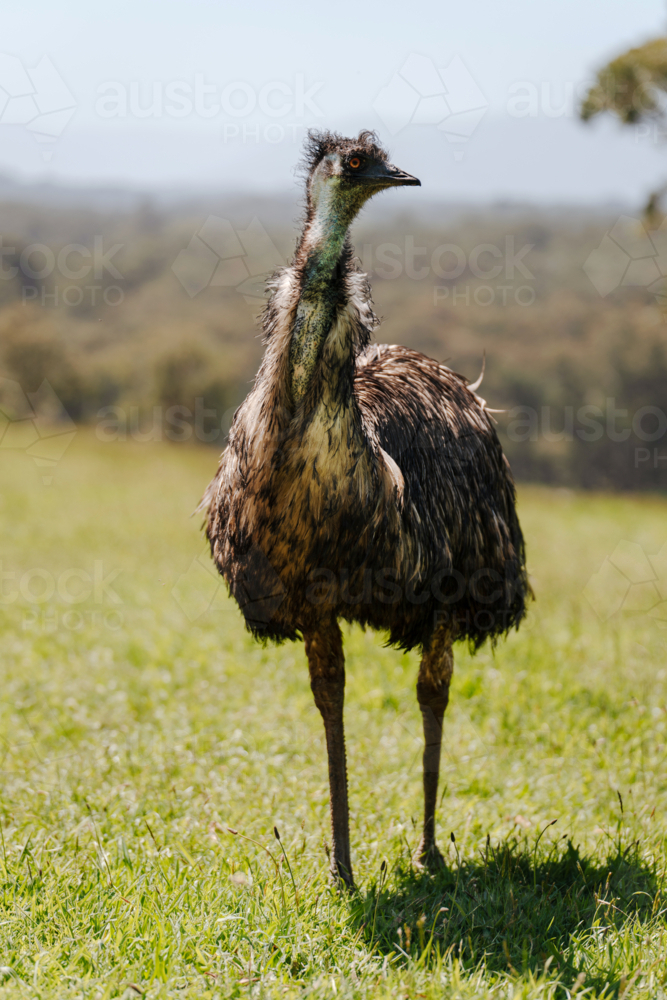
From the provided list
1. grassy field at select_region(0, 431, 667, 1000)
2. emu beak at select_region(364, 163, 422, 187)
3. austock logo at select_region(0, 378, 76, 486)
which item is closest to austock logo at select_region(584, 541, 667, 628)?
grassy field at select_region(0, 431, 667, 1000)

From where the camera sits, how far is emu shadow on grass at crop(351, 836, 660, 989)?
3195mm

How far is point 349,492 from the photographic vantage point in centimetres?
301

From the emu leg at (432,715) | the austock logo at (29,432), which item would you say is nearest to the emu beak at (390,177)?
the emu leg at (432,715)

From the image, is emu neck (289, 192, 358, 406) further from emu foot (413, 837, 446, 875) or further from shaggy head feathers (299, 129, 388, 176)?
emu foot (413, 837, 446, 875)

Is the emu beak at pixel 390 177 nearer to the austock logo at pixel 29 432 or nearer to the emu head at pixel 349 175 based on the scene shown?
the emu head at pixel 349 175

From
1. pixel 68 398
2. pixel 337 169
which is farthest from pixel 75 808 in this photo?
pixel 68 398

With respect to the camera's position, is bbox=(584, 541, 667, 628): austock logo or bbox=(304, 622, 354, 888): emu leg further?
bbox=(584, 541, 667, 628): austock logo

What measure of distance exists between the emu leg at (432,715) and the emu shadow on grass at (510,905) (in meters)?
0.11

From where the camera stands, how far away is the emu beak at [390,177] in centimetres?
296

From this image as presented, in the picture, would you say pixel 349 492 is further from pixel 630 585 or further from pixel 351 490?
pixel 630 585

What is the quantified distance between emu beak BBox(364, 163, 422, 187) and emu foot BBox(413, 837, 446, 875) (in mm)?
2718

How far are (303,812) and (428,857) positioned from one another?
67cm

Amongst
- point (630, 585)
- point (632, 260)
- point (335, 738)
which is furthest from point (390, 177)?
point (630, 585)

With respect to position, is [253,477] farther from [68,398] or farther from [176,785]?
[68,398]
